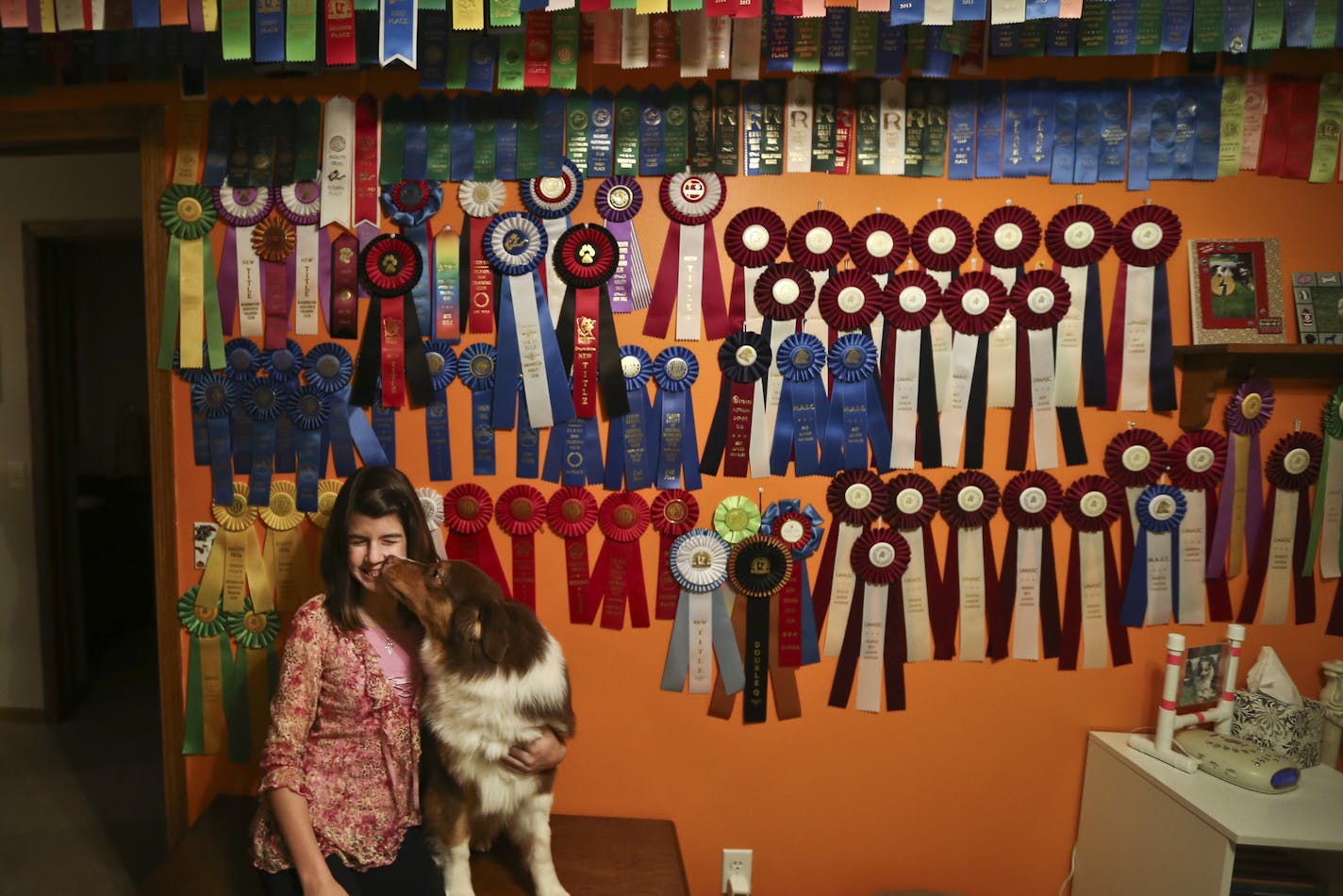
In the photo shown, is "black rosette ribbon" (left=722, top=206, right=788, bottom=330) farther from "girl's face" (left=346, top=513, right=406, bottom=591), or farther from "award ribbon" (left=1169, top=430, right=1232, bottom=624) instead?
"award ribbon" (left=1169, top=430, right=1232, bottom=624)

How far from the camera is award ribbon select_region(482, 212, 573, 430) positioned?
1830 mm

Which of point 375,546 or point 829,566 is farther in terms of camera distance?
point 829,566

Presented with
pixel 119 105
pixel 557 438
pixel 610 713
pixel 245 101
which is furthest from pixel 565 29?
pixel 610 713

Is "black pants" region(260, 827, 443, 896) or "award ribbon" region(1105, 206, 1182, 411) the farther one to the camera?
"award ribbon" region(1105, 206, 1182, 411)

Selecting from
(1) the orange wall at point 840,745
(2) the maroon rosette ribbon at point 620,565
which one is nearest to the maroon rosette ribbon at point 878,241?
(1) the orange wall at point 840,745

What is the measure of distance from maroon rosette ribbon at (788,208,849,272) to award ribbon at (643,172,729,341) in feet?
0.64

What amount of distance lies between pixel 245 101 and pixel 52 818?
2536 millimetres

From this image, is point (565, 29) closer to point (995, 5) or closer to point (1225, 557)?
point (995, 5)

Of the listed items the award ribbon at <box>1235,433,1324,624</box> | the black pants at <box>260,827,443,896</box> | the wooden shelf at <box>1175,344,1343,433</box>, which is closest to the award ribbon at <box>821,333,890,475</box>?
the wooden shelf at <box>1175,344,1343,433</box>

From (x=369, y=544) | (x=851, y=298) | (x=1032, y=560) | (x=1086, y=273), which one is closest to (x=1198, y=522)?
(x=1032, y=560)

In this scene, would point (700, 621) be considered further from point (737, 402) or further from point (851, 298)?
point (851, 298)

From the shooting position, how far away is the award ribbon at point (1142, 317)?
1.79m

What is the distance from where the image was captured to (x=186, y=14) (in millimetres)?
1562

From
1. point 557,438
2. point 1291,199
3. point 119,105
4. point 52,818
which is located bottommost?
point 52,818
